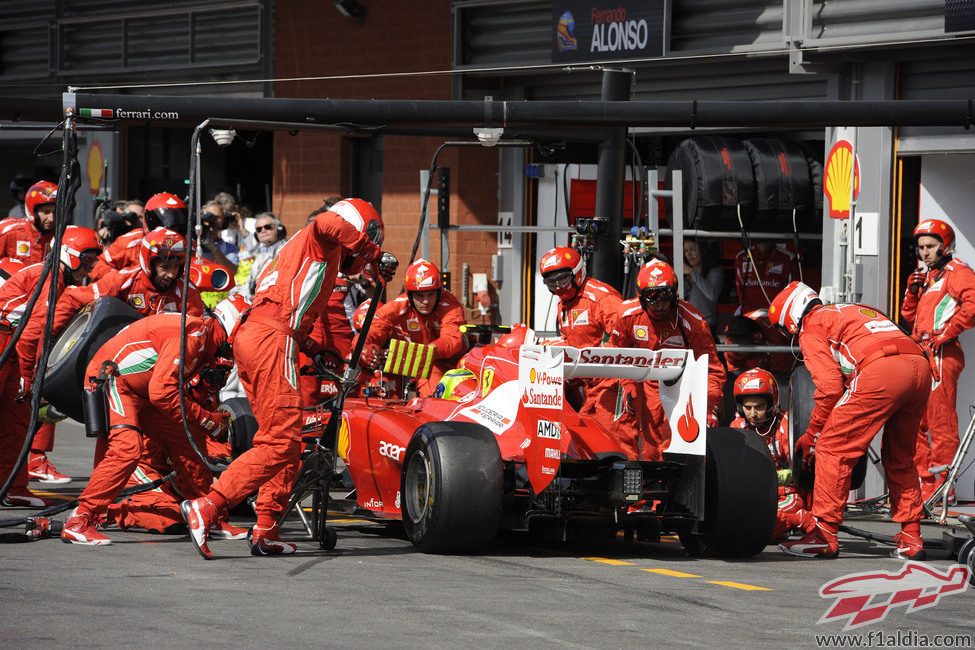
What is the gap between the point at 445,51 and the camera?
15719 millimetres

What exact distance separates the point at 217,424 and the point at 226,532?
764 millimetres

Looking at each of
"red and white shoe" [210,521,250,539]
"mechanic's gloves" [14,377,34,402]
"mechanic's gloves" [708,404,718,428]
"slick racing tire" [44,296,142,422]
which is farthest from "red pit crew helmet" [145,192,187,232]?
"mechanic's gloves" [708,404,718,428]

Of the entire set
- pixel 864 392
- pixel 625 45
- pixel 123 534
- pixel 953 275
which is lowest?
pixel 123 534

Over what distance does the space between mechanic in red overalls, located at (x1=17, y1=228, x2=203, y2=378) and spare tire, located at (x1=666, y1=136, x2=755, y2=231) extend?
470cm

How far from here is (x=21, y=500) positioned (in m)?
10.1

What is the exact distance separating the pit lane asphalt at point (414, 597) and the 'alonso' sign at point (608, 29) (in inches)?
243

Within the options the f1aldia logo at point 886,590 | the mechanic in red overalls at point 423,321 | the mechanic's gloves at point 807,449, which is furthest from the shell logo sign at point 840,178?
the f1aldia logo at point 886,590

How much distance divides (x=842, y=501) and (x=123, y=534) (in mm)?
4282

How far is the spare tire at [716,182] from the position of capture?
12.5m

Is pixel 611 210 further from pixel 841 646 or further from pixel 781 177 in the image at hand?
pixel 841 646

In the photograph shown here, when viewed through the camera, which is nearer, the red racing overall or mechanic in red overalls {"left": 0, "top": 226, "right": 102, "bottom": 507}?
the red racing overall

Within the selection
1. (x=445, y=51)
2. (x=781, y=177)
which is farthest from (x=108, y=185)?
(x=781, y=177)

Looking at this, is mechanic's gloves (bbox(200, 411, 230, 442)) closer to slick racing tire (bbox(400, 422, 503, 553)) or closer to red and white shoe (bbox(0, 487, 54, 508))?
red and white shoe (bbox(0, 487, 54, 508))

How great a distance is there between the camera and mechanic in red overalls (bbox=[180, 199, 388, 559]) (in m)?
8.05
